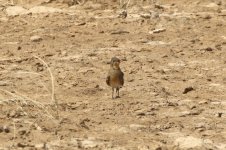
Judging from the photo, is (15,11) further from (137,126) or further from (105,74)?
(137,126)

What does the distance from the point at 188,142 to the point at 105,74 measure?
3208 mm

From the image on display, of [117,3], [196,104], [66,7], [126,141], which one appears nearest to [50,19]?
[66,7]

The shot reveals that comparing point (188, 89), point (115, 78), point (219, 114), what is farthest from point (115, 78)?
point (219, 114)

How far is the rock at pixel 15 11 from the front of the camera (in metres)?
12.9

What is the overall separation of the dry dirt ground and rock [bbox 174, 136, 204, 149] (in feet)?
0.03

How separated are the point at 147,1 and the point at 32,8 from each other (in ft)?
7.61

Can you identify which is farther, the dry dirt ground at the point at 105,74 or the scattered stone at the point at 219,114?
the scattered stone at the point at 219,114

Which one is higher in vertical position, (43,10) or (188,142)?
(43,10)

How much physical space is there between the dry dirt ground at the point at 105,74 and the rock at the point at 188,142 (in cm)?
1

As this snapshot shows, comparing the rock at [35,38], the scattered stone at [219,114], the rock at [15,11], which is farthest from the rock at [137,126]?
the rock at [15,11]

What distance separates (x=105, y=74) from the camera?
31.7 ft

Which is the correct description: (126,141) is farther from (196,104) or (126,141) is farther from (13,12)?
(13,12)

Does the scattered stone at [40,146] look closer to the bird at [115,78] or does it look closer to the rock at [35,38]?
the bird at [115,78]

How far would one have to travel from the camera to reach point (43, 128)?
6.92m
